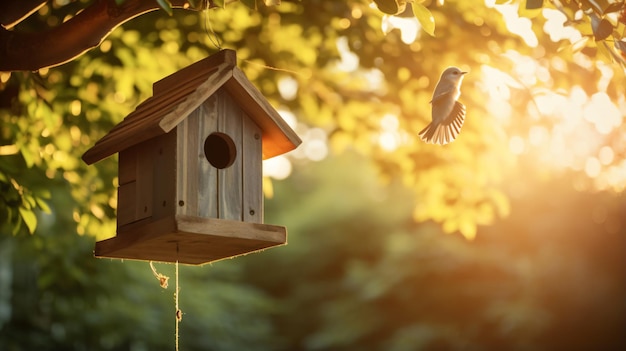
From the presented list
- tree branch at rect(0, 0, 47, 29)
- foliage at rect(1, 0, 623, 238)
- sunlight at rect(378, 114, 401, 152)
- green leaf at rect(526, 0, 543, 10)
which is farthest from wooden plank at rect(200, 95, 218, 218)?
sunlight at rect(378, 114, 401, 152)

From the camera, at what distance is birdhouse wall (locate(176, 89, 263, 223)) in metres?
2.99

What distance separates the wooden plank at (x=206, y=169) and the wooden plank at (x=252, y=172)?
0.15 meters

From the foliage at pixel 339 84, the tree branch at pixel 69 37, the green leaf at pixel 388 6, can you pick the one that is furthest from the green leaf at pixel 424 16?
the foliage at pixel 339 84

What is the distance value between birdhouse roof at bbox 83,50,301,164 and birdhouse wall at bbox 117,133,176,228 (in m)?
0.05

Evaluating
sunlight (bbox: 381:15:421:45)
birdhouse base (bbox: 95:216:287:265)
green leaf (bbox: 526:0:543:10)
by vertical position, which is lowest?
birdhouse base (bbox: 95:216:287:265)

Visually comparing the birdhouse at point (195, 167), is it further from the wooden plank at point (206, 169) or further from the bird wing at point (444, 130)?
the bird wing at point (444, 130)

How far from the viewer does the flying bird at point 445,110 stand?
289 cm

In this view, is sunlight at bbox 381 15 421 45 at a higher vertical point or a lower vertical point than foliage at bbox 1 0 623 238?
lower

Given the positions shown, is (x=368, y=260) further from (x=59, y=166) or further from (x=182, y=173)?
(x=182, y=173)

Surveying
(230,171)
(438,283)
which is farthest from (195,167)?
(438,283)

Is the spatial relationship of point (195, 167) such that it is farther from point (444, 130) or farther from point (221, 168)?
point (444, 130)

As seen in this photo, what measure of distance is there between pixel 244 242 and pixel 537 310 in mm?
14772

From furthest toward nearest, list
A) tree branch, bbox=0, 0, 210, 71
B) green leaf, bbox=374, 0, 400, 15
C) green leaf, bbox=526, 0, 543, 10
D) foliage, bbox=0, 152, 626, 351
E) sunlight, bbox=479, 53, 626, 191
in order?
foliage, bbox=0, 152, 626, 351 → sunlight, bbox=479, 53, 626, 191 → tree branch, bbox=0, 0, 210, 71 → green leaf, bbox=374, 0, 400, 15 → green leaf, bbox=526, 0, 543, 10

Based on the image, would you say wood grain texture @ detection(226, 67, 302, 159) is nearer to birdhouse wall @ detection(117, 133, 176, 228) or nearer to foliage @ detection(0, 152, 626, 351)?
birdhouse wall @ detection(117, 133, 176, 228)
